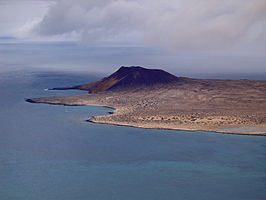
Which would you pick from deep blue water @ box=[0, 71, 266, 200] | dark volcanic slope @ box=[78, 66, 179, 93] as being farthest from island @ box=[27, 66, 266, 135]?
deep blue water @ box=[0, 71, 266, 200]

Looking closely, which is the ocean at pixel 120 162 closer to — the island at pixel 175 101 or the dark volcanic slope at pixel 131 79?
the island at pixel 175 101

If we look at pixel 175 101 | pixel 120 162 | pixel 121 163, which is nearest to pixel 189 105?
pixel 175 101

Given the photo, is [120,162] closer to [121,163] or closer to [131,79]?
[121,163]

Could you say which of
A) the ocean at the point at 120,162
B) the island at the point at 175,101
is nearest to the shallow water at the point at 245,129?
the island at the point at 175,101

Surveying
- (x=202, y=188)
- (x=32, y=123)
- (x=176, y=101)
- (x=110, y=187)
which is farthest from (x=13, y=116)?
(x=202, y=188)

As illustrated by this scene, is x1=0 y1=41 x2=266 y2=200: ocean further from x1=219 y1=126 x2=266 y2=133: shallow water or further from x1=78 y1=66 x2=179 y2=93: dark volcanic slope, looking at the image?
x1=78 y1=66 x2=179 y2=93: dark volcanic slope

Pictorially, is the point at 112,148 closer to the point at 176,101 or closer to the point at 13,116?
the point at 13,116
